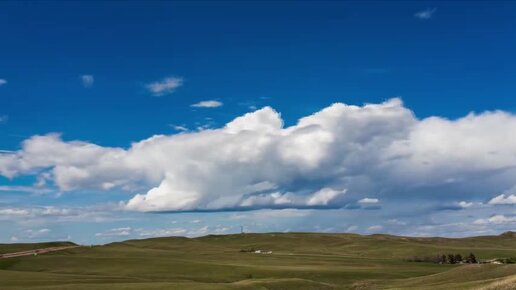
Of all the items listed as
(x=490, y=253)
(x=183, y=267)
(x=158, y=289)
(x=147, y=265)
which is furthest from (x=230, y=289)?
(x=490, y=253)

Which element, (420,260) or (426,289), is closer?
(426,289)

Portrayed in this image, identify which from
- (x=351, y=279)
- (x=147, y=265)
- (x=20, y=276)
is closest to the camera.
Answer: (x=20, y=276)

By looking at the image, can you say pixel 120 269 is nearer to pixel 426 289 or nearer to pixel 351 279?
pixel 351 279

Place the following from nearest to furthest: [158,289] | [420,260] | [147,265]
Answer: [158,289] → [147,265] → [420,260]

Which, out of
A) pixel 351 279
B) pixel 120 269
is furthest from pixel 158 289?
pixel 120 269

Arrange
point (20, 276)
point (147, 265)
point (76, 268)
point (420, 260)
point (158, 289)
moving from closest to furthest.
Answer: point (158, 289)
point (20, 276)
point (76, 268)
point (147, 265)
point (420, 260)

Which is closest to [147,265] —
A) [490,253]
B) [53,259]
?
[53,259]

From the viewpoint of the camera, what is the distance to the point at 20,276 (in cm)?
8656

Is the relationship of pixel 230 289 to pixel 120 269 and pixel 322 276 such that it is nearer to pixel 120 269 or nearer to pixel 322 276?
pixel 322 276

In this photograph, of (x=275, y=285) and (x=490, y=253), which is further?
(x=490, y=253)

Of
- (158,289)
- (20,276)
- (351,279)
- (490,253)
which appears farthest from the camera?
(490,253)

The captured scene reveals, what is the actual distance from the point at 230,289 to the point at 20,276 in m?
37.1

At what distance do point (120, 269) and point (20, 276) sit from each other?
121ft

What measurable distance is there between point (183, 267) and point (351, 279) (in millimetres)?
41354
